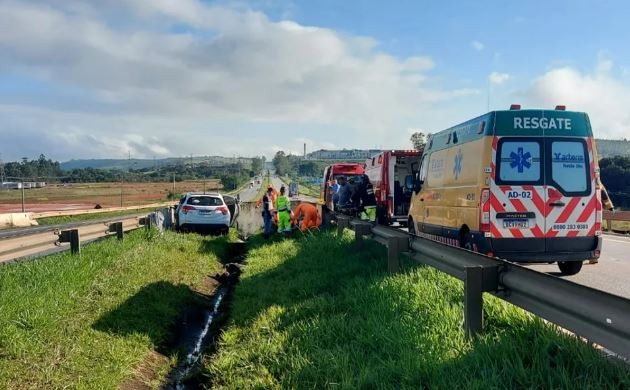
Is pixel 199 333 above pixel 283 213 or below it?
below

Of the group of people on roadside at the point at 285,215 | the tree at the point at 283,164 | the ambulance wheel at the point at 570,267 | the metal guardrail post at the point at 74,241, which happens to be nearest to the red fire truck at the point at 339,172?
the group of people on roadside at the point at 285,215

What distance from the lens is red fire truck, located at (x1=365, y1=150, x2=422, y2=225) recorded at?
58.5ft

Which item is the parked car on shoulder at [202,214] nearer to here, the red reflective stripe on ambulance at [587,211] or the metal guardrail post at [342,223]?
the metal guardrail post at [342,223]

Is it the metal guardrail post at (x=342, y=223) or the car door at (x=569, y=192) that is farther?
the metal guardrail post at (x=342, y=223)

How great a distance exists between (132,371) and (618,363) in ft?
16.8

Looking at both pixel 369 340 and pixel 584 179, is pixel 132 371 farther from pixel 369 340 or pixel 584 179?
pixel 584 179

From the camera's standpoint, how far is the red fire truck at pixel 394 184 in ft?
58.5

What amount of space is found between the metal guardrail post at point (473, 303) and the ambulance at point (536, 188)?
3638 mm

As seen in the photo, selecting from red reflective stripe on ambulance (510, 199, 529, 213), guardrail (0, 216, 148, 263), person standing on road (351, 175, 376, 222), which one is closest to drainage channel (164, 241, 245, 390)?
guardrail (0, 216, 148, 263)

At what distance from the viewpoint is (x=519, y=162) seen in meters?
8.66

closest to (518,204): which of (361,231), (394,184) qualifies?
(361,231)

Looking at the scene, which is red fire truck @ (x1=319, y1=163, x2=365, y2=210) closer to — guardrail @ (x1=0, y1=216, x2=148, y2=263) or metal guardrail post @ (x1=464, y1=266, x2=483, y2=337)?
guardrail @ (x1=0, y1=216, x2=148, y2=263)

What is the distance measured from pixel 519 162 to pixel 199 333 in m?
5.66

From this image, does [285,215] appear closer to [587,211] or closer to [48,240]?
[48,240]
